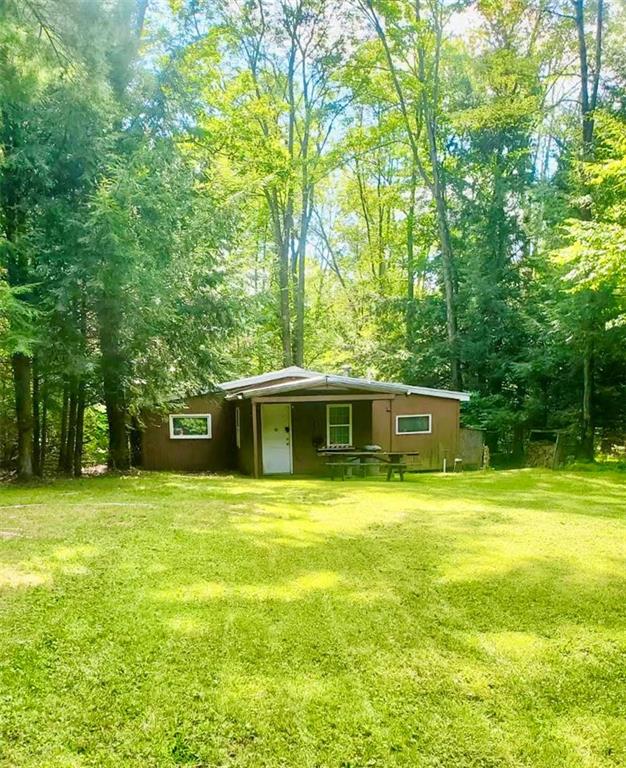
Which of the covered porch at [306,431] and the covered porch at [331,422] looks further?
the covered porch at [306,431]

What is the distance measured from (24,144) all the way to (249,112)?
1259 centimetres

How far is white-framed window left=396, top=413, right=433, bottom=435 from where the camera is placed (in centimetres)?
1564

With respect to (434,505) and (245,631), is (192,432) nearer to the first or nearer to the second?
(434,505)

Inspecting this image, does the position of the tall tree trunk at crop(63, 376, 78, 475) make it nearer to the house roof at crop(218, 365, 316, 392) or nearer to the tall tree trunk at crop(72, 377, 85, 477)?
the tall tree trunk at crop(72, 377, 85, 477)

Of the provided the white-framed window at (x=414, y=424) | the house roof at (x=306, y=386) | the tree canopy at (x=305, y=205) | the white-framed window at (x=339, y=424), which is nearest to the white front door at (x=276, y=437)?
the house roof at (x=306, y=386)

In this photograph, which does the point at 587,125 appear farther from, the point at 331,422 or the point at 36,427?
the point at 36,427

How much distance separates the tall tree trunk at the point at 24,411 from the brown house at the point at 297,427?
4480 millimetres

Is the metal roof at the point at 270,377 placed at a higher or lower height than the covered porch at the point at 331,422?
higher

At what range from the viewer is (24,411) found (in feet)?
32.4

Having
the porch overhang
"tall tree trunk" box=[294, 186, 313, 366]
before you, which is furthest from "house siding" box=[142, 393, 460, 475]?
"tall tree trunk" box=[294, 186, 313, 366]

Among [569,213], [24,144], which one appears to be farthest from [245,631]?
[569,213]

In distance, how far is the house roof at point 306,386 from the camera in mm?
12883

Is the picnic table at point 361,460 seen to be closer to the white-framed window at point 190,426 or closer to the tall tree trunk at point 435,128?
the white-framed window at point 190,426

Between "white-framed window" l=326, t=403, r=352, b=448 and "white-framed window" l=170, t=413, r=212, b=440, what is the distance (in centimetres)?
340
